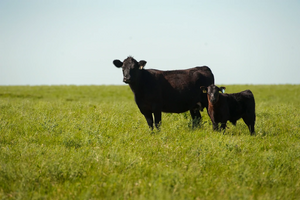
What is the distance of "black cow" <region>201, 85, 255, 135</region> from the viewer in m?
8.50

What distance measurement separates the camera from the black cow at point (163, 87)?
29.3 ft

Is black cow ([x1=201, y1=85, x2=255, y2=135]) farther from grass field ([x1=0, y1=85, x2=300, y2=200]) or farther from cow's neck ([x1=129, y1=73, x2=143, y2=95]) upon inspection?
cow's neck ([x1=129, y1=73, x2=143, y2=95])

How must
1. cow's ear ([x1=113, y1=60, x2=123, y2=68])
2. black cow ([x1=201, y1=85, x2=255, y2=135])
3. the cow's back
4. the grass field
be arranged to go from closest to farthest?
the grass field < black cow ([x1=201, y1=85, x2=255, y2=135]) < the cow's back < cow's ear ([x1=113, y1=60, x2=123, y2=68])

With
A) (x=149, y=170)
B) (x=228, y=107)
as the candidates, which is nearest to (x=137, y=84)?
(x=228, y=107)

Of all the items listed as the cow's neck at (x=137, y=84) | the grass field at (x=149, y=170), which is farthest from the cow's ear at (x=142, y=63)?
the grass field at (x=149, y=170)

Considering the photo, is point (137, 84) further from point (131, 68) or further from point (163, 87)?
point (163, 87)

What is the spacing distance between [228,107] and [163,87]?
2.13 m

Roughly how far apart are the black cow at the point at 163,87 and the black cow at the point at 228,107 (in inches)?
35.3

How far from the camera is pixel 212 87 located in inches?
332

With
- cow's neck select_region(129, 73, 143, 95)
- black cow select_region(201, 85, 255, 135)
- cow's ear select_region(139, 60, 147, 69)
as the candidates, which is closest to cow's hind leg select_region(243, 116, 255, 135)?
black cow select_region(201, 85, 255, 135)

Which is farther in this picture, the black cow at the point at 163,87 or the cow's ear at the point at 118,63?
the cow's ear at the point at 118,63

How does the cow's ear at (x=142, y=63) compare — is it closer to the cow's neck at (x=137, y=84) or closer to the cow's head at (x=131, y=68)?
the cow's head at (x=131, y=68)

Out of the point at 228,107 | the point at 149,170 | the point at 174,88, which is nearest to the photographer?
the point at 149,170

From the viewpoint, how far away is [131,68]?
8742 mm
